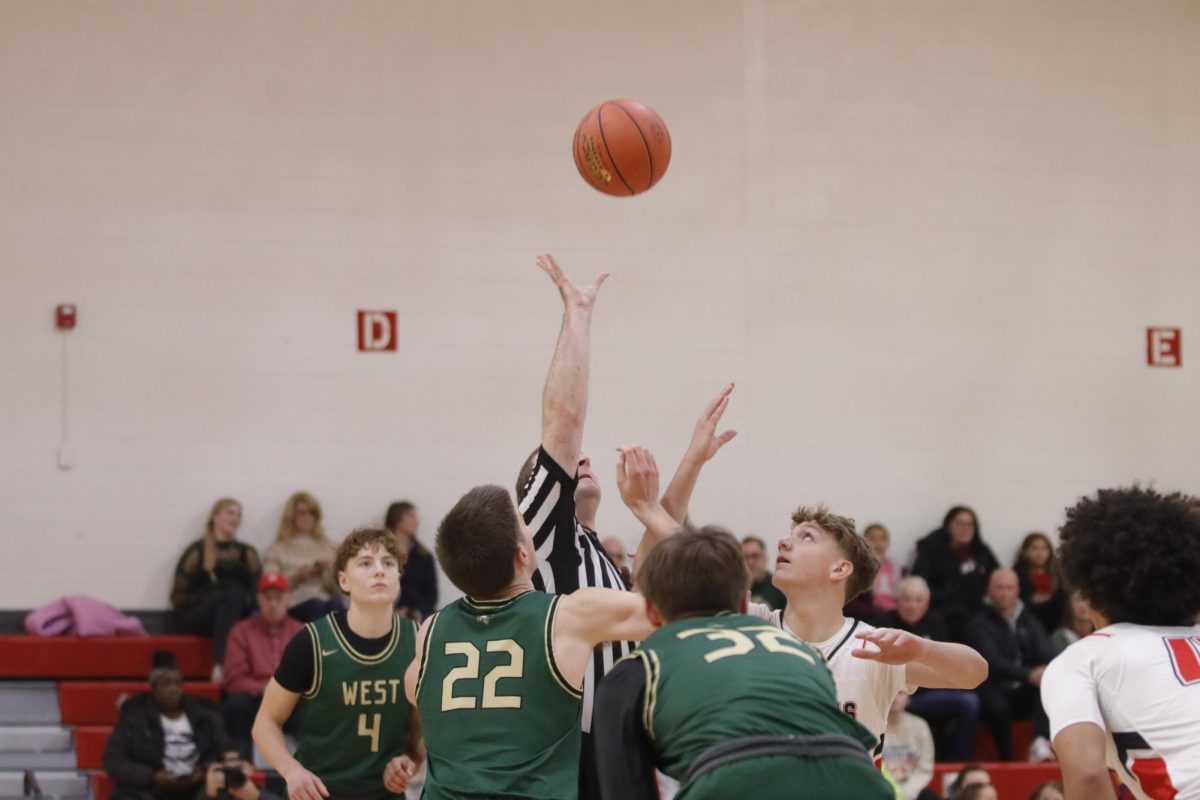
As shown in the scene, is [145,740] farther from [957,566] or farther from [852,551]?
[957,566]

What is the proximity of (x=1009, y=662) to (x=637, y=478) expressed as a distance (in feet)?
25.9

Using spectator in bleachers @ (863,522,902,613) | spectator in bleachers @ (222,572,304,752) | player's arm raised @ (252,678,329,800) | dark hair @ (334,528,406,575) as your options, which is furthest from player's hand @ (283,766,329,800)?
spectator in bleachers @ (863,522,902,613)

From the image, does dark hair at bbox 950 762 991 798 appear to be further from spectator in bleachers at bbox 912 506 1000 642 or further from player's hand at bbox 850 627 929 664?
player's hand at bbox 850 627 929 664

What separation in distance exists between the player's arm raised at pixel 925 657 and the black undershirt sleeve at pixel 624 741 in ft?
3.55

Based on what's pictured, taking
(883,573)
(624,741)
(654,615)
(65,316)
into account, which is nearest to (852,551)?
(654,615)

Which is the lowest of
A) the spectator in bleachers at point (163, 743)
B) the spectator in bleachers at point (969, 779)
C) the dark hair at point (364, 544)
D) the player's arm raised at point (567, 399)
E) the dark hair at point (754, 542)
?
the spectator in bleachers at point (969, 779)

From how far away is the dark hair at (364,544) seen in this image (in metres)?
6.10

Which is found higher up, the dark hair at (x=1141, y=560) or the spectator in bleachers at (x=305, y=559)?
the dark hair at (x=1141, y=560)

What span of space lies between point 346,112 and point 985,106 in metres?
5.97

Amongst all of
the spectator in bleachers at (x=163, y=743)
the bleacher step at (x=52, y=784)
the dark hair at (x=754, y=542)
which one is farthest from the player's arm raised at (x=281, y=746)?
the dark hair at (x=754, y=542)

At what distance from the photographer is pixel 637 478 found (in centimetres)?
436

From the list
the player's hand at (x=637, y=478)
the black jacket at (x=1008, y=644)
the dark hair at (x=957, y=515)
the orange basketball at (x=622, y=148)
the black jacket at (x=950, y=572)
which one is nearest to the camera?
the player's hand at (x=637, y=478)

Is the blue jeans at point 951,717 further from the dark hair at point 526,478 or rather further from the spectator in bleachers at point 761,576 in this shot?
the dark hair at point 526,478

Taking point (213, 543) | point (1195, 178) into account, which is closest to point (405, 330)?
point (213, 543)
